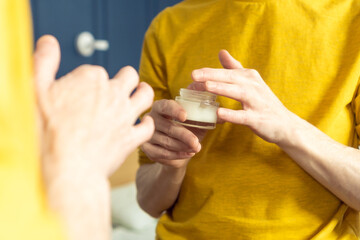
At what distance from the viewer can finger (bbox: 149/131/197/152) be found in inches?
35.6

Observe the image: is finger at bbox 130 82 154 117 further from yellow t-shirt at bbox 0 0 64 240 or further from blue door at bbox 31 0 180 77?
blue door at bbox 31 0 180 77

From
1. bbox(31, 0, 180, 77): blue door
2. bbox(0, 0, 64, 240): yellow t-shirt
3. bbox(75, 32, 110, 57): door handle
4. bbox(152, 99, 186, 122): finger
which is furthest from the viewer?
bbox(75, 32, 110, 57): door handle

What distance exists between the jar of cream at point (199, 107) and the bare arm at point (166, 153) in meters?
0.02

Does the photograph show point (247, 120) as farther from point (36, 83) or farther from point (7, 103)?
point (7, 103)

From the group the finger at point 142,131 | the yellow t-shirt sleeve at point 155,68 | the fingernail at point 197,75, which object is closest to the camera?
the finger at point 142,131

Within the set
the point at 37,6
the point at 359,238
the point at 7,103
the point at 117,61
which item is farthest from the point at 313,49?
the point at 117,61

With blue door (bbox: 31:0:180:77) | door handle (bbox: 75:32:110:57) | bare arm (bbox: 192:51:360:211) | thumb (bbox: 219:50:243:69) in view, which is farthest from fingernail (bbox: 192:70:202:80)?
door handle (bbox: 75:32:110:57)

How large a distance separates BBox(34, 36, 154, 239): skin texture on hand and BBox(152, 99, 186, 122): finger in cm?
31

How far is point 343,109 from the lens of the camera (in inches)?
37.1

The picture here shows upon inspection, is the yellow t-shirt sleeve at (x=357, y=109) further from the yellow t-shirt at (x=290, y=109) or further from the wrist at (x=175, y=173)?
the wrist at (x=175, y=173)

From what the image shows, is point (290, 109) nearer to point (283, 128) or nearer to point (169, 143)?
point (283, 128)

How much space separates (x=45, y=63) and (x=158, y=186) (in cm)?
71

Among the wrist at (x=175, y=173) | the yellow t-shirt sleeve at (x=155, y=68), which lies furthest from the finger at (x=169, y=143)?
the yellow t-shirt sleeve at (x=155, y=68)

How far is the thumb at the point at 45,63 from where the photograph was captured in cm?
45
